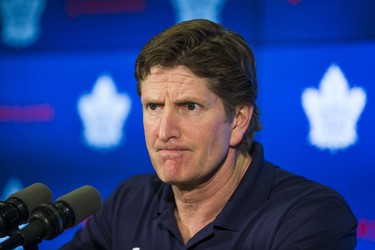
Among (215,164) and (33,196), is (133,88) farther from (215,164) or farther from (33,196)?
(33,196)

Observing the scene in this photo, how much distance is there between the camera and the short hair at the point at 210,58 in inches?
59.6

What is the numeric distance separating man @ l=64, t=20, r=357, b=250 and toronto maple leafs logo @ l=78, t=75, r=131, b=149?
0.92 meters

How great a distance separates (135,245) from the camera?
5.57ft

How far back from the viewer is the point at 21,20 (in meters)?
2.72

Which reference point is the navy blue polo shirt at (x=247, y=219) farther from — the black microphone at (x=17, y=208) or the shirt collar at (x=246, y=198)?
the black microphone at (x=17, y=208)

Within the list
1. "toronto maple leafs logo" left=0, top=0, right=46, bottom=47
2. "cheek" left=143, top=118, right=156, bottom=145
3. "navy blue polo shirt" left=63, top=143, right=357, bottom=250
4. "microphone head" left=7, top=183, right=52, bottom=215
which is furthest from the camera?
"toronto maple leafs logo" left=0, top=0, right=46, bottom=47

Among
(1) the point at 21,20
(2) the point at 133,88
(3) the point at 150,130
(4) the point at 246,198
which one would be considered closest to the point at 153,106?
(3) the point at 150,130

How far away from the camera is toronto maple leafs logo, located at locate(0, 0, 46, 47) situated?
107 inches

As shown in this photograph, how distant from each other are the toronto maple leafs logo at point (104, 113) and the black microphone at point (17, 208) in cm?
124

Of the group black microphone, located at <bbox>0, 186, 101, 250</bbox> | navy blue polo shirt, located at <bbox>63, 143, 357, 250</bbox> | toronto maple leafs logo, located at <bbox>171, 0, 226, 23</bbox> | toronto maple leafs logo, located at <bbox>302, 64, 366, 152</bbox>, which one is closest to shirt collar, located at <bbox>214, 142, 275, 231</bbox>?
navy blue polo shirt, located at <bbox>63, 143, 357, 250</bbox>

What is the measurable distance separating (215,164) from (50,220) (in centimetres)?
54

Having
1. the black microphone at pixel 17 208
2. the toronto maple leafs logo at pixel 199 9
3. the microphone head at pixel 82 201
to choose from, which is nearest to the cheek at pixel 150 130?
the microphone head at pixel 82 201

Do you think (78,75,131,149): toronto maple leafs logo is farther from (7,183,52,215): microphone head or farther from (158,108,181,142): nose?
(7,183,52,215): microphone head

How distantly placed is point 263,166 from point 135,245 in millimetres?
412
